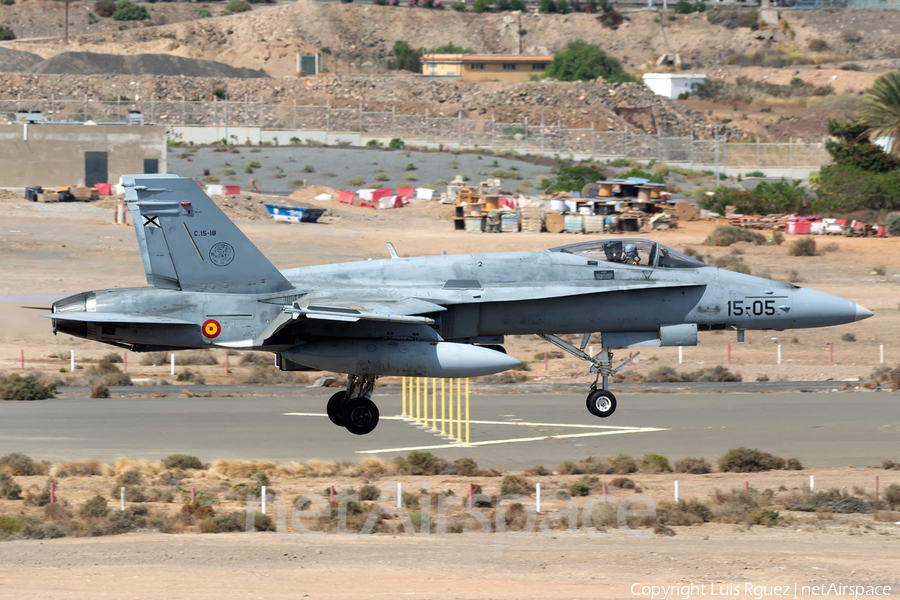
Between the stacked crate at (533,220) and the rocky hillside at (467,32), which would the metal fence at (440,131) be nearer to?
the stacked crate at (533,220)

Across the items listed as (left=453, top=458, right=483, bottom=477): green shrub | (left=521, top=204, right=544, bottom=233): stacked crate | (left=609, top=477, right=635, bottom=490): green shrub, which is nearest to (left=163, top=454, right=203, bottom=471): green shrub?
(left=453, top=458, right=483, bottom=477): green shrub

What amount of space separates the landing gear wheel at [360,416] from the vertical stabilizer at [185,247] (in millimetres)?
3049

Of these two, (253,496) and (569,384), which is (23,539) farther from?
(569,384)

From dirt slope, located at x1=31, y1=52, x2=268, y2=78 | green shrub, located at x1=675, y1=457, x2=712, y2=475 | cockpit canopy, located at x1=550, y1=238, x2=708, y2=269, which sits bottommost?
green shrub, located at x1=675, y1=457, x2=712, y2=475

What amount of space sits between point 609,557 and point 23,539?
14024 millimetres

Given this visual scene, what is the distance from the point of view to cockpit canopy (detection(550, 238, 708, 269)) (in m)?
25.6

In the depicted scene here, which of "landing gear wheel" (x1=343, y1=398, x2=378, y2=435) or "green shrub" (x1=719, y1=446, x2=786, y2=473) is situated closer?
"landing gear wheel" (x1=343, y1=398, x2=378, y2=435)

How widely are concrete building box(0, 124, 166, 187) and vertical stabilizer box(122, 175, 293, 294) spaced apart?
201 ft

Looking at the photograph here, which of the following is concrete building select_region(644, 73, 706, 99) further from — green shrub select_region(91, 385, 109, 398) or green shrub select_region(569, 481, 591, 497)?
green shrub select_region(569, 481, 591, 497)

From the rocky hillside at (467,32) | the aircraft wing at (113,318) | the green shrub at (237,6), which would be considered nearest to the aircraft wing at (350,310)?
the aircraft wing at (113,318)

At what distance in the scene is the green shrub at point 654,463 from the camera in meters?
38.6

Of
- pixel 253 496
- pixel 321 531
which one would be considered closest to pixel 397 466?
pixel 253 496

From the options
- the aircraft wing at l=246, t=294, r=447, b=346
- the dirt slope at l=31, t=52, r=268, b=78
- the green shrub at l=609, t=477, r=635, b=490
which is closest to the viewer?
the aircraft wing at l=246, t=294, r=447, b=346

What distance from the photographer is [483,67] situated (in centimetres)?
15125
